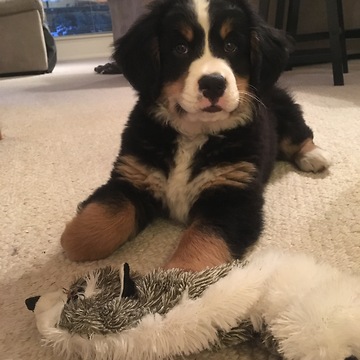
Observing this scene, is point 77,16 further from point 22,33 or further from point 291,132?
point 291,132

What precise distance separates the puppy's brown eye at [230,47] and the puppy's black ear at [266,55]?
0.07 meters

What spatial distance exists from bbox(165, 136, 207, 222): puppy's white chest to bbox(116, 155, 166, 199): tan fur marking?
0.08ft

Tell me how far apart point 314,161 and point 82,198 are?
0.75 meters

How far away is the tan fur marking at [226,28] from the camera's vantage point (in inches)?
46.3

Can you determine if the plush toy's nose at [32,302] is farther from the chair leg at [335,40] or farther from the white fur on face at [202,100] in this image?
the chair leg at [335,40]

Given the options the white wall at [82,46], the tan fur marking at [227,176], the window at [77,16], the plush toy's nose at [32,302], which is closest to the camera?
the plush toy's nose at [32,302]

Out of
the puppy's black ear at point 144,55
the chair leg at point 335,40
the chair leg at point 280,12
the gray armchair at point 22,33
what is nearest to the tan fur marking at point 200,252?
the puppy's black ear at point 144,55

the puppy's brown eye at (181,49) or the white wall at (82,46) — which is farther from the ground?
the puppy's brown eye at (181,49)

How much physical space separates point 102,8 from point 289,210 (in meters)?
6.49

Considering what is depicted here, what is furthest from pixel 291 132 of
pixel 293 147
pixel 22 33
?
pixel 22 33

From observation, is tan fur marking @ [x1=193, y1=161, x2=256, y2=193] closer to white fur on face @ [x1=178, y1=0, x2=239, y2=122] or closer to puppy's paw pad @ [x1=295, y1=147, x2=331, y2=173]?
white fur on face @ [x1=178, y1=0, x2=239, y2=122]

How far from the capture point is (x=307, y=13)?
417 cm

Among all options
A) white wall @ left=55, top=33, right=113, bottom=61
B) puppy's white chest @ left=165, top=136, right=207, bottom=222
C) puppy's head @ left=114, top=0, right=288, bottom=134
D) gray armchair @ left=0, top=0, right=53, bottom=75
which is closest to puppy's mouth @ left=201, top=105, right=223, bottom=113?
puppy's head @ left=114, top=0, right=288, bottom=134

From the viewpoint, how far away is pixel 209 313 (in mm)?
700
